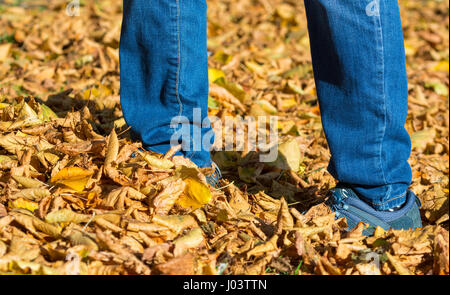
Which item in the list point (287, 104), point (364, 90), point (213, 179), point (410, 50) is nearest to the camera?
point (364, 90)

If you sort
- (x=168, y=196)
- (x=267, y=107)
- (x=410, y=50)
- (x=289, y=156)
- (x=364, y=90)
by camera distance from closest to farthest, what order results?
(x=364, y=90) < (x=168, y=196) < (x=289, y=156) < (x=267, y=107) < (x=410, y=50)

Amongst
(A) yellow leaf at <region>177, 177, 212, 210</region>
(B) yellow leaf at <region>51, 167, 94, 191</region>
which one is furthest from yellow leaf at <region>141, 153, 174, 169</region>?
(B) yellow leaf at <region>51, 167, 94, 191</region>

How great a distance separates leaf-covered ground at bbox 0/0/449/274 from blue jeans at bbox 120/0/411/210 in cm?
14

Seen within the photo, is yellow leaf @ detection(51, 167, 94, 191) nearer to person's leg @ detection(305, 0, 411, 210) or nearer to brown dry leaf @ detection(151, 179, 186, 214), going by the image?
brown dry leaf @ detection(151, 179, 186, 214)

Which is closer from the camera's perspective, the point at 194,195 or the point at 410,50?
the point at 194,195

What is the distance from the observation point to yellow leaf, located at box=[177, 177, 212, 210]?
5.89 feet

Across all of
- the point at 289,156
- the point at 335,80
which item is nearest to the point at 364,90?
the point at 335,80

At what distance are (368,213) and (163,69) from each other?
90 centimetres

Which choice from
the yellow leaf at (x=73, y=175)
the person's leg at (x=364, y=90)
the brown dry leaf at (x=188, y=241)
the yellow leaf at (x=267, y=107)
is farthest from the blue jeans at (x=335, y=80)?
the yellow leaf at (x=267, y=107)

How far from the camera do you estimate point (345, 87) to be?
5.37 feet

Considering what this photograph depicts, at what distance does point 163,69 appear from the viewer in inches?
73.2

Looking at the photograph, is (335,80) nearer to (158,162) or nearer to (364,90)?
(364,90)

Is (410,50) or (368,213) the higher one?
(410,50)

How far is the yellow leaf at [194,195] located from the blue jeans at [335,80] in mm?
186
